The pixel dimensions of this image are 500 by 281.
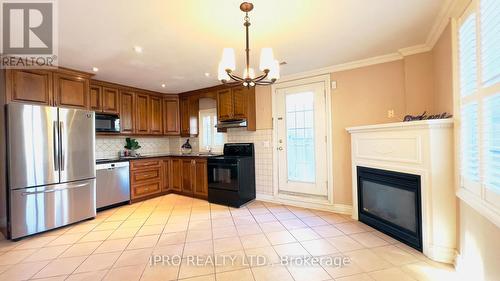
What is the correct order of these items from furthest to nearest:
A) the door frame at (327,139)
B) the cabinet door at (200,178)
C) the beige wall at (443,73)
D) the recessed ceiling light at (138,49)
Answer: the cabinet door at (200,178), the door frame at (327,139), the recessed ceiling light at (138,49), the beige wall at (443,73)

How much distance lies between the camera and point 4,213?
2.63 m

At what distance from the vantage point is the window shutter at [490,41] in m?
1.30

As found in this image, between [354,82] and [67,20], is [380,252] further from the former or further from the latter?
[67,20]

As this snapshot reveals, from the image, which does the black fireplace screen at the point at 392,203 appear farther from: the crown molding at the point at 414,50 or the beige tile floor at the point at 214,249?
the crown molding at the point at 414,50

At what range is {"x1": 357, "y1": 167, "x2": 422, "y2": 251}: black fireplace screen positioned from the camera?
7.30 feet

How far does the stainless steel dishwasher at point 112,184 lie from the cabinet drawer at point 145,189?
0.14 metres

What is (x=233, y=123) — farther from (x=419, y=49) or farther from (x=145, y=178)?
(x=419, y=49)

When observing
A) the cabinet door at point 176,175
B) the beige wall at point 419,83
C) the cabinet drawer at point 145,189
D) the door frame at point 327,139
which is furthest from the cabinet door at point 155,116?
the beige wall at point 419,83

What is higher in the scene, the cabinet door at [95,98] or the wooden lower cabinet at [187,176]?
the cabinet door at [95,98]

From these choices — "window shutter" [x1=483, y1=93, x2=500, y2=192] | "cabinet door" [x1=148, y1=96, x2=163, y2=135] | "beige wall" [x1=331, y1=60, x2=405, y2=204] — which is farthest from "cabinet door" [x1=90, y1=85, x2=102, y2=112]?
"window shutter" [x1=483, y1=93, x2=500, y2=192]

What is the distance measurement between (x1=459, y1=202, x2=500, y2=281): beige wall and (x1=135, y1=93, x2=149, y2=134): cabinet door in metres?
4.89

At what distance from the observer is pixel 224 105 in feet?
14.0

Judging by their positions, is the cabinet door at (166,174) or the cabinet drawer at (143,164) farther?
the cabinet door at (166,174)

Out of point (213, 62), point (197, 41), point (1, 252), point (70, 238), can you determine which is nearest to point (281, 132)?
point (213, 62)
